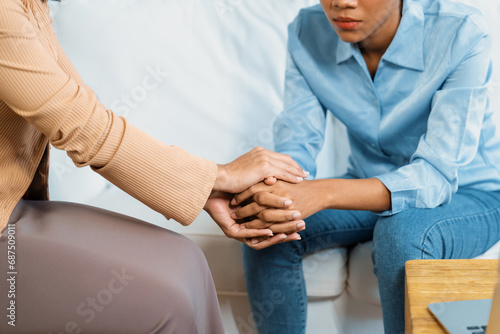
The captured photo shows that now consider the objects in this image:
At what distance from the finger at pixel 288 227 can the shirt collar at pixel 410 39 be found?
47 cm

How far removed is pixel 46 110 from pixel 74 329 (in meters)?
0.36

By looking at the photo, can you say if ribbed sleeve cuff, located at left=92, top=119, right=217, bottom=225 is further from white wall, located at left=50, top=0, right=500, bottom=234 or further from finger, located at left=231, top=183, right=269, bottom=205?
white wall, located at left=50, top=0, right=500, bottom=234

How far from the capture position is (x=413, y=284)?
2.93 ft

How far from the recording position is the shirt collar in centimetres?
132

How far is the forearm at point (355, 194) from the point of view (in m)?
1.23

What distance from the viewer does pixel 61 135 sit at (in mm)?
947

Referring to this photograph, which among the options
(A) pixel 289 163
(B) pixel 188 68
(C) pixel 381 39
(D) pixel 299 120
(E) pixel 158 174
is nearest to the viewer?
(E) pixel 158 174

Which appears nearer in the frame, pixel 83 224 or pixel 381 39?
pixel 83 224

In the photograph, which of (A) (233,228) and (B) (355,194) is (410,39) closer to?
(B) (355,194)

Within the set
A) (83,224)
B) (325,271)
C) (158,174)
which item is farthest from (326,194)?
(83,224)

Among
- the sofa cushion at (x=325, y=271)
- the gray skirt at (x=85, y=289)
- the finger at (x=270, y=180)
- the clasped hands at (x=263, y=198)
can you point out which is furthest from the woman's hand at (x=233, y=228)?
the gray skirt at (x=85, y=289)

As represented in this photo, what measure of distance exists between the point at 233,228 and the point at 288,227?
0.44ft

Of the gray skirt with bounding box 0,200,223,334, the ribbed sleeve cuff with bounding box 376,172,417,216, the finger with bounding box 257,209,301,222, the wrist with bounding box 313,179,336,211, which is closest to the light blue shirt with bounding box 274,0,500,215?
the ribbed sleeve cuff with bounding box 376,172,417,216

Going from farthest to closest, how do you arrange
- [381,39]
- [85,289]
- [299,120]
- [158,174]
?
[299,120]
[381,39]
[158,174]
[85,289]
